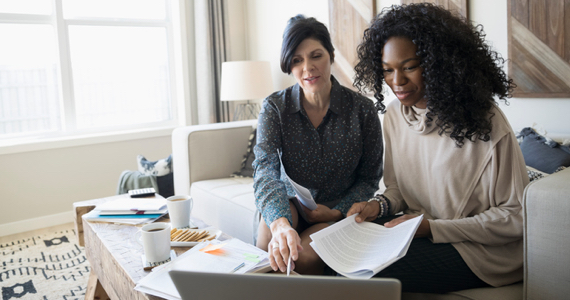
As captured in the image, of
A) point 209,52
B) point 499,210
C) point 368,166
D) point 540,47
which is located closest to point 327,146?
point 368,166

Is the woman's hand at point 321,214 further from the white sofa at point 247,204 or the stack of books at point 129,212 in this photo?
the stack of books at point 129,212

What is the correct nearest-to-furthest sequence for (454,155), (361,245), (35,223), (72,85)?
(361,245)
(454,155)
(35,223)
(72,85)

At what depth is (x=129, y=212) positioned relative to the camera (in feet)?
5.75

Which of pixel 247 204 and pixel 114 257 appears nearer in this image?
pixel 114 257

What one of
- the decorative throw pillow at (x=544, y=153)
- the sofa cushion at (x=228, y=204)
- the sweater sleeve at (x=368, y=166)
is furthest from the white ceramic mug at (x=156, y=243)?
the decorative throw pillow at (x=544, y=153)

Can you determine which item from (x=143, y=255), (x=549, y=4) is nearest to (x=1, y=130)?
(x=143, y=255)

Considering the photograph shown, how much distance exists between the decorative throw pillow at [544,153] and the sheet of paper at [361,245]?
2.61ft

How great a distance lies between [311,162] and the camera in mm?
1560

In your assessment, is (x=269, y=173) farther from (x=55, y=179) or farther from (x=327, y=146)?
(x=55, y=179)

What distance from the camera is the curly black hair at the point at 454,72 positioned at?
1.14m

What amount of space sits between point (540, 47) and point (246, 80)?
6.80 feet

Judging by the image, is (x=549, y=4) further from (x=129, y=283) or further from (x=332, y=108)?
(x=129, y=283)

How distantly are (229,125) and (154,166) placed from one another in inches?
21.7

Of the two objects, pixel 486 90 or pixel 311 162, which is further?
pixel 311 162
